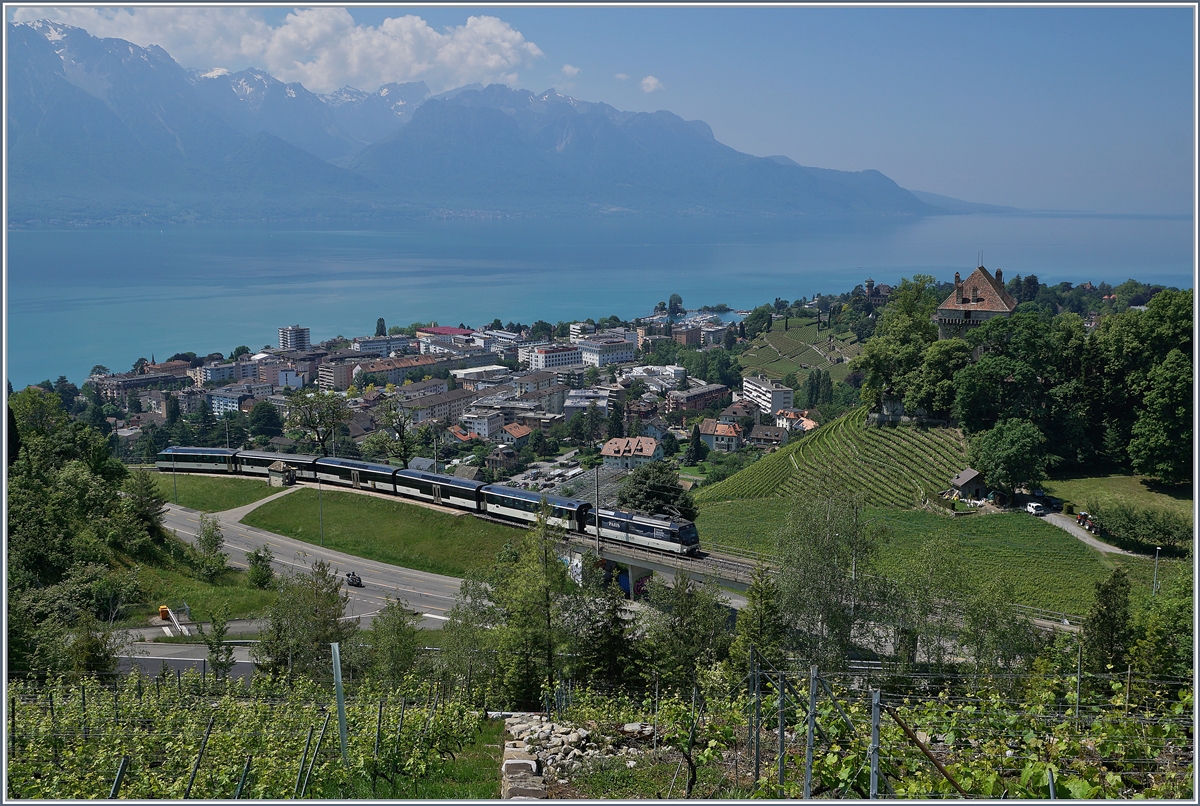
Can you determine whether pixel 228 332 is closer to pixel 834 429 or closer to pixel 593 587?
pixel 834 429

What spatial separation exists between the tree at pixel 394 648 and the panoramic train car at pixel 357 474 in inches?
492

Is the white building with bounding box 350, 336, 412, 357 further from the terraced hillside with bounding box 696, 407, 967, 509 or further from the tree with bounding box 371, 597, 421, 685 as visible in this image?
the tree with bounding box 371, 597, 421, 685

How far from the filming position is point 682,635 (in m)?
14.0

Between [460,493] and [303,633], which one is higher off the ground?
[303,633]

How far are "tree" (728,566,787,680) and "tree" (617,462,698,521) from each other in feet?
27.9

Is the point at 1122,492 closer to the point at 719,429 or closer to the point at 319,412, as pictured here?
the point at 319,412

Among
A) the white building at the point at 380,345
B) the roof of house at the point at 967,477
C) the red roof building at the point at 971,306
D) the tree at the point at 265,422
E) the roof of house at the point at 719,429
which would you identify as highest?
the red roof building at the point at 971,306

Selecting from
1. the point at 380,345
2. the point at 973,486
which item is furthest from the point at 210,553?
the point at 380,345

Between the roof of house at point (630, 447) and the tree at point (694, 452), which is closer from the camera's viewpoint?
the roof of house at point (630, 447)

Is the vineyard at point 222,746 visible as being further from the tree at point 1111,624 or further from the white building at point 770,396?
the white building at point 770,396

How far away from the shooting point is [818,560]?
15.1m

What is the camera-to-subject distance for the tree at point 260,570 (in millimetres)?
21453

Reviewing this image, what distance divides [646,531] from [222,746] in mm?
14249

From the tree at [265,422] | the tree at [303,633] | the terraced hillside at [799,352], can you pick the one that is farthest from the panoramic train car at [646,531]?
the terraced hillside at [799,352]
